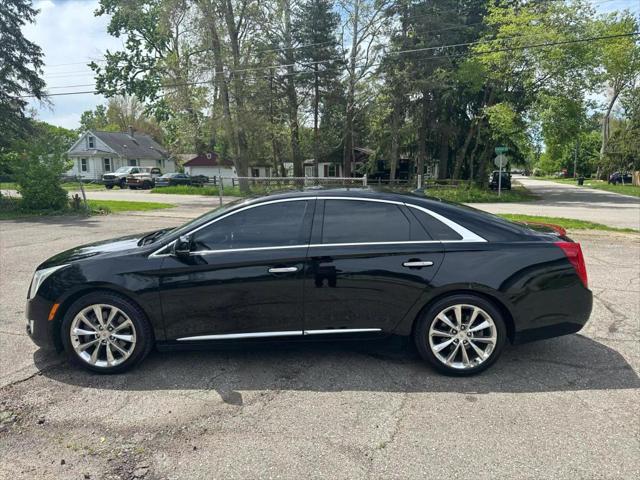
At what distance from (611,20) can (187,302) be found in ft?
134

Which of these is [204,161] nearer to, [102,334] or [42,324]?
[42,324]

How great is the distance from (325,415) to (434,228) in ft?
5.84

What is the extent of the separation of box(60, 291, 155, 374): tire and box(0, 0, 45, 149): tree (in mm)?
20635

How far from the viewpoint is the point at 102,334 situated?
3646 mm

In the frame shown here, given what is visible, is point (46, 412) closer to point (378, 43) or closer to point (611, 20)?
point (378, 43)

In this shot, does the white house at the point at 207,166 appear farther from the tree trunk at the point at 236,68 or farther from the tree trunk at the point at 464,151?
the tree trunk at the point at 464,151

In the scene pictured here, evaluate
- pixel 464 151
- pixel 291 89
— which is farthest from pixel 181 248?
pixel 464 151

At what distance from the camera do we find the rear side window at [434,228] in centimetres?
367

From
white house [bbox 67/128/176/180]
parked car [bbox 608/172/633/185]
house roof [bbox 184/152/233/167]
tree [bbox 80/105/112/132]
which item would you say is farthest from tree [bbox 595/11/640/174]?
tree [bbox 80/105/112/132]

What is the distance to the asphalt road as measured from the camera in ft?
8.38

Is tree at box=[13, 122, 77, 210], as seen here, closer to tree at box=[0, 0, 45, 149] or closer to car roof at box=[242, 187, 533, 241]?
tree at box=[0, 0, 45, 149]

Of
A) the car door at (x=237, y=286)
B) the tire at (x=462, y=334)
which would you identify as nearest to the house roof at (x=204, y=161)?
the car door at (x=237, y=286)

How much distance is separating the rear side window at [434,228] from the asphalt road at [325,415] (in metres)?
1.03

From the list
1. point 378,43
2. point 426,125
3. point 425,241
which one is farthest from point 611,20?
point 425,241
